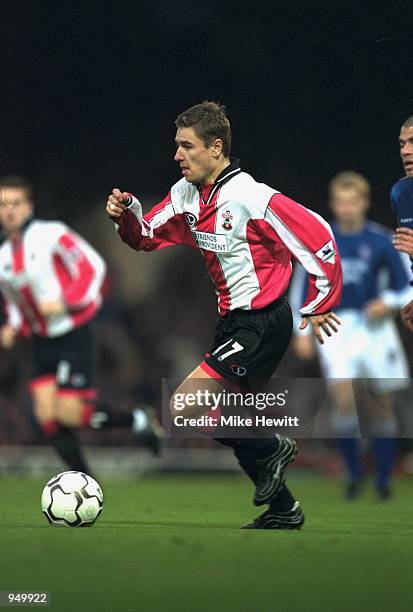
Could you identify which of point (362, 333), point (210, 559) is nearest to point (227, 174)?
point (210, 559)

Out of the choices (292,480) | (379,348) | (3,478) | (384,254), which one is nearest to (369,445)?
(292,480)

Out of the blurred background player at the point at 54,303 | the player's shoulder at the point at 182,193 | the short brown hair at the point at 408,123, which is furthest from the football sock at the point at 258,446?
the blurred background player at the point at 54,303

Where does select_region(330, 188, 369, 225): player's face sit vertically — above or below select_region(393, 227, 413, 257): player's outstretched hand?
below

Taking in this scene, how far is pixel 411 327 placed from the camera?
5250 millimetres

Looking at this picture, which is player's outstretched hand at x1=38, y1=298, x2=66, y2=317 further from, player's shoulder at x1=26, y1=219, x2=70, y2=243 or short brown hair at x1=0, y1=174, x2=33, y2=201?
short brown hair at x1=0, y1=174, x2=33, y2=201

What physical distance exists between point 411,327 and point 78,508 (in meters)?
1.62

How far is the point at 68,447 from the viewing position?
23.9 ft

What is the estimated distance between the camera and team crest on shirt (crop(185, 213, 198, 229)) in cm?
536

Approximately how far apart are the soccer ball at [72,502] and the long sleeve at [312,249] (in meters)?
1.21

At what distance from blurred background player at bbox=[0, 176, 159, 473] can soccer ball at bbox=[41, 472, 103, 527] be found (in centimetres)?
217

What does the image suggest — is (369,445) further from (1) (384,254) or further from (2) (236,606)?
(2) (236,606)

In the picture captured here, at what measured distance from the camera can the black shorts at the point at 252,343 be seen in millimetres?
5230

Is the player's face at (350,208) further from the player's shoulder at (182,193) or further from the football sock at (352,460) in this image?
the player's shoulder at (182,193)

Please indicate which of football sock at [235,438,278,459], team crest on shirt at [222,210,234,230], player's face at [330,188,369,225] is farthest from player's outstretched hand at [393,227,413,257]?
player's face at [330,188,369,225]
